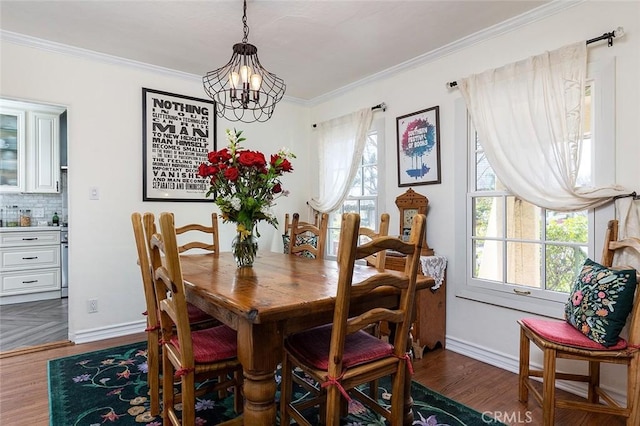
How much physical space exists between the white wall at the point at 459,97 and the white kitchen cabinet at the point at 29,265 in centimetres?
419

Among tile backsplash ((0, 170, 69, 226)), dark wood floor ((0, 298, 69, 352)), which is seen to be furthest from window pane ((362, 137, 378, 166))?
tile backsplash ((0, 170, 69, 226))

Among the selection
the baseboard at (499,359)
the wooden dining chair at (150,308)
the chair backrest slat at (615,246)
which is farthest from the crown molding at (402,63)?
the baseboard at (499,359)

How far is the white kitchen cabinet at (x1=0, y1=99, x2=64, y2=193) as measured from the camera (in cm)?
439

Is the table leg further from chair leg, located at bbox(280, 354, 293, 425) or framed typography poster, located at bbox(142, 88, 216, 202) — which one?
framed typography poster, located at bbox(142, 88, 216, 202)

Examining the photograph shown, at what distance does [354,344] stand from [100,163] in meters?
2.84

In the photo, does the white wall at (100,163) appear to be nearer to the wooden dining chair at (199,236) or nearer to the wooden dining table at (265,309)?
the wooden dining chair at (199,236)

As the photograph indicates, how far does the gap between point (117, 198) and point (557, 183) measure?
3512 mm

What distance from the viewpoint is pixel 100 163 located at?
3180 mm

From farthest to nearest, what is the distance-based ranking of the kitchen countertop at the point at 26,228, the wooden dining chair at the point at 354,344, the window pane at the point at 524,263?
the kitchen countertop at the point at 26,228
the window pane at the point at 524,263
the wooden dining chair at the point at 354,344

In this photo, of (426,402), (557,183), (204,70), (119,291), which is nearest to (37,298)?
(119,291)

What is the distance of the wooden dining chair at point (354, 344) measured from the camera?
1.25m

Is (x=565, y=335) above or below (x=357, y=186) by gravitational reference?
below

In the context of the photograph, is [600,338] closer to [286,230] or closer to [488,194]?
[488,194]

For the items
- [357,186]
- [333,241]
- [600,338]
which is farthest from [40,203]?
[600,338]
